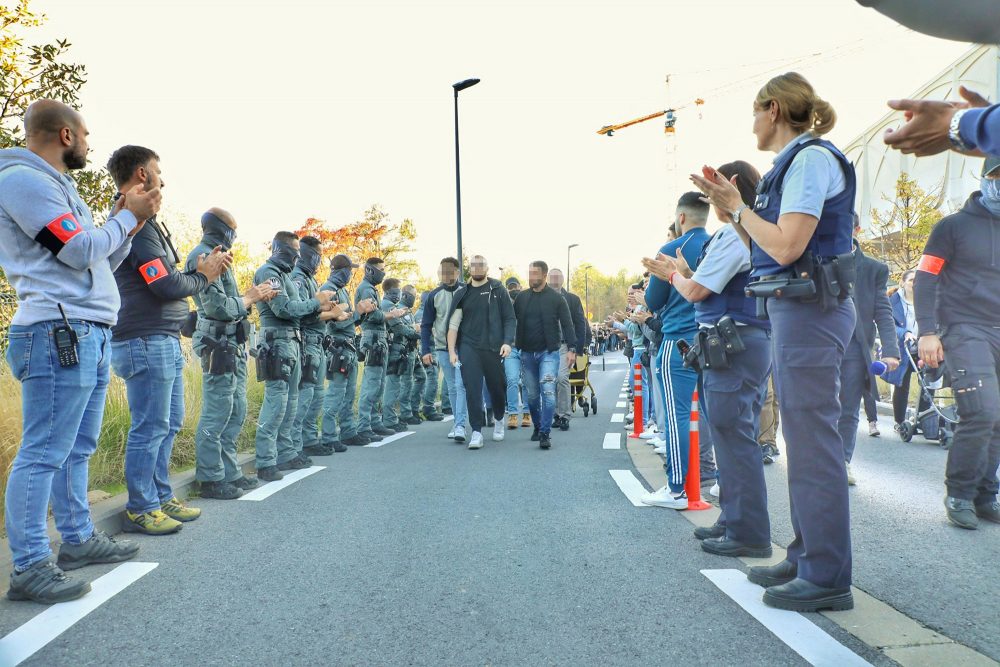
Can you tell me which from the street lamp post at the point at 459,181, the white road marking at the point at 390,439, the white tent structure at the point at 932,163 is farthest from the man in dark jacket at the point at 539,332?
the white tent structure at the point at 932,163

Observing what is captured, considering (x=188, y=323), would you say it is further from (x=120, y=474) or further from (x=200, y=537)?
(x=200, y=537)

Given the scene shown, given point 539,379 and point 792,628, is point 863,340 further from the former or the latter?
point 539,379

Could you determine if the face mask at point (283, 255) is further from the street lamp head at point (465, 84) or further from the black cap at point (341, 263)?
the street lamp head at point (465, 84)

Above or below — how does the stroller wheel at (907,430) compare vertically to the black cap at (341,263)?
below

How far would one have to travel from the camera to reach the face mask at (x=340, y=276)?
8.59 meters

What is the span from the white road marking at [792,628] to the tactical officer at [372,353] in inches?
248

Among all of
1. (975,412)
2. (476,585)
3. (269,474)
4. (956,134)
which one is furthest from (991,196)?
(269,474)

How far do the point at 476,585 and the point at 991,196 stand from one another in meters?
3.95

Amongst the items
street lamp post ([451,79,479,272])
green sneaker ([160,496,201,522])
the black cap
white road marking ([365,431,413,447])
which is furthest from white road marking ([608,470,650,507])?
street lamp post ([451,79,479,272])

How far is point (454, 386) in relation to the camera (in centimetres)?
955

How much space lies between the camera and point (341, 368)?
8414 mm

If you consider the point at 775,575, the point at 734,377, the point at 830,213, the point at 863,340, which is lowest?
the point at 775,575

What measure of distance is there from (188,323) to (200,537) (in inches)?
76.2

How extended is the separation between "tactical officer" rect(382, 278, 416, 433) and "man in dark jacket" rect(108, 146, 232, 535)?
17.7 feet
